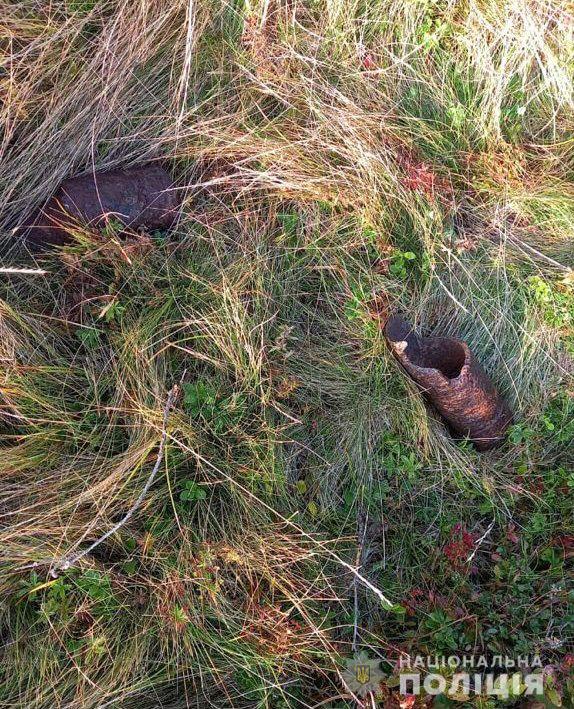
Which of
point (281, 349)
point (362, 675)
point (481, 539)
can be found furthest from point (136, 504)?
point (481, 539)

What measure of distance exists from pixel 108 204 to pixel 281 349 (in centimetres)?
98

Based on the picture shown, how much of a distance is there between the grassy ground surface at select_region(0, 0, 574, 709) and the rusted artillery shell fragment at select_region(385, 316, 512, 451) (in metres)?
0.08

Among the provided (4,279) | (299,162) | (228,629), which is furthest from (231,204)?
(228,629)

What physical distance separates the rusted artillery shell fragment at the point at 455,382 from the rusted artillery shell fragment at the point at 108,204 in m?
1.16

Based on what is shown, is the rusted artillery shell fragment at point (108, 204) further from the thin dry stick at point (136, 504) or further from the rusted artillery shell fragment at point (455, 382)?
the rusted artillery shell fragment at point (455, 382)

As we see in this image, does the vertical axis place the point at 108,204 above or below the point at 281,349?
above

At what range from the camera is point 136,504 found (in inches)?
88.5

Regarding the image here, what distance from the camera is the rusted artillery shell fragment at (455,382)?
2465mm

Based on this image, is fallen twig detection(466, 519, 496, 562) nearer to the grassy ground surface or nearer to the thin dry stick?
the grassy ground surface

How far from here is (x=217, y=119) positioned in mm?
2756

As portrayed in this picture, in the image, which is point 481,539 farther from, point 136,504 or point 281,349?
point 136,504

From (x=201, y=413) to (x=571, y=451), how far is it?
166 centimetres

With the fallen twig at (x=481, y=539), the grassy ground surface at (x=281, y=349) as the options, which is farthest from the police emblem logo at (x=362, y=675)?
the fallen twig at (x=481, y=539)

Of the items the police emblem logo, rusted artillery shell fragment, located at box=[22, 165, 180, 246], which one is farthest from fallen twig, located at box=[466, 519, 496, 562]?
rusted artillery shell fragment, located at box=[22, 165, 180, 246]
